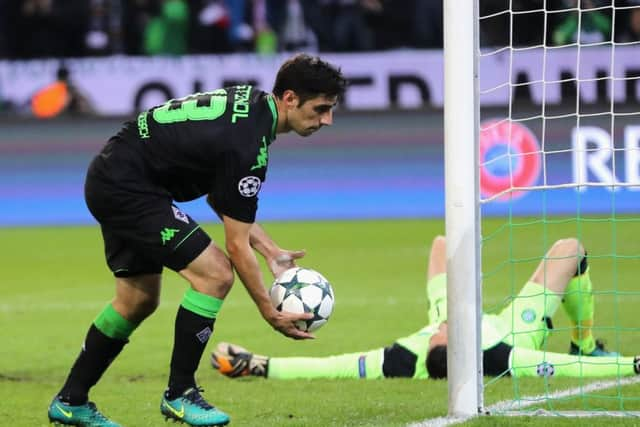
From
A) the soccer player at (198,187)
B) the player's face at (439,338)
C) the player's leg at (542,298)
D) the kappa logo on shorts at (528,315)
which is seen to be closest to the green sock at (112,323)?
the soccer player at (198,187)

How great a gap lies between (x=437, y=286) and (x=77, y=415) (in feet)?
8.09

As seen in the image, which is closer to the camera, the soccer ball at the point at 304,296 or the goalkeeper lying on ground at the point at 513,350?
the soccer ball at the point at 304,296

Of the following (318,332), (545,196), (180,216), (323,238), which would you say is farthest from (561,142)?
(180,216)

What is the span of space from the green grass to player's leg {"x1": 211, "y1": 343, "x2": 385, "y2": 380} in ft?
0.29

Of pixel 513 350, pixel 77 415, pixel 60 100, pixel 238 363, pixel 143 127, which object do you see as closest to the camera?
pixel 143 127

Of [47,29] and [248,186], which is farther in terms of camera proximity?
[47,29]

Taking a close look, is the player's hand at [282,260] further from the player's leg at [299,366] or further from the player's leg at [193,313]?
the player's leg at [299,366]

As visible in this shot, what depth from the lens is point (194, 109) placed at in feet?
17.5

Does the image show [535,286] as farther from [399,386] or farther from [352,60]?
[352,60]

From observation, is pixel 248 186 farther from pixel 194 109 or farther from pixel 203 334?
pixel 203 334

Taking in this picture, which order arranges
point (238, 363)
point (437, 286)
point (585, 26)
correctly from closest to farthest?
point (238, 363) → point (437, 286) → point (585, 26)

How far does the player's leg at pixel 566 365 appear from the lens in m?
6.41

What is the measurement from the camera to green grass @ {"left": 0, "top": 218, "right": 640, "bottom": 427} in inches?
235

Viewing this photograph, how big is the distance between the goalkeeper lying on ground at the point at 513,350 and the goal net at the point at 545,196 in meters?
0.02
